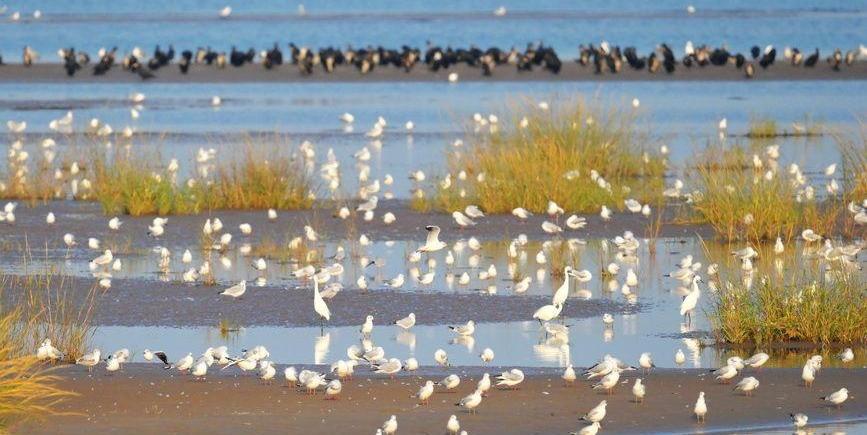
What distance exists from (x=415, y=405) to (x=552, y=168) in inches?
442

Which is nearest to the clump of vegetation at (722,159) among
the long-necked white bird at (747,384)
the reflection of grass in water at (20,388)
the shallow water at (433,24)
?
the long-necked white bird at (747,384)

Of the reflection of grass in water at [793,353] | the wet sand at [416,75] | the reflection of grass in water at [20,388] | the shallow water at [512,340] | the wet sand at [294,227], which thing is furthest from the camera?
the wet sand at [416,75]

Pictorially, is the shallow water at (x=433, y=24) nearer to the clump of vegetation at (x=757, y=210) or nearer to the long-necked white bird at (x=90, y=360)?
the clump of vegetation at (x=757, y=210)

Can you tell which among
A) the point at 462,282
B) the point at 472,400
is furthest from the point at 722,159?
the point at 472,400

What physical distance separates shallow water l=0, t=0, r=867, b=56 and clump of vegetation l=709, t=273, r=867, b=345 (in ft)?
159

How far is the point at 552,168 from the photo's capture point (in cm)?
2223

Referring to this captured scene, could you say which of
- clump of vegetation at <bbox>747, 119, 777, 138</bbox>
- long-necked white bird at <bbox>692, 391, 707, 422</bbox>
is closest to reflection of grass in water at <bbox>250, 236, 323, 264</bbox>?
long-necked white bird at <bbox>692, 391, 707, 422</bbox>

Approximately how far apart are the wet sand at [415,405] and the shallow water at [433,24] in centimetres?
5014

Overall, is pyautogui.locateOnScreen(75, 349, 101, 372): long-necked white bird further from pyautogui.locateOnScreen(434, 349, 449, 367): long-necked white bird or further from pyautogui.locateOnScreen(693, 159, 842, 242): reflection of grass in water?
pyautogui.locateOnScreen(693, 159, 842, 242): reflection of grass in water

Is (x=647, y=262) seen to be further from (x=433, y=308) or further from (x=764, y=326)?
(x=764, y=326)

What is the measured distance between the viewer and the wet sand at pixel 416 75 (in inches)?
1998

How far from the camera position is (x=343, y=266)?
17.9m

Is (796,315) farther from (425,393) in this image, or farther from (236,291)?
(236,291)

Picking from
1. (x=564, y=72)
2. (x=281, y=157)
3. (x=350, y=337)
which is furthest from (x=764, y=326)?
(x=564, y=72)
